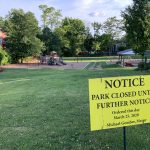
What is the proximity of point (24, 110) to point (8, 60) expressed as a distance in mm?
49635

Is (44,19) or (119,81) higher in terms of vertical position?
(44,19)

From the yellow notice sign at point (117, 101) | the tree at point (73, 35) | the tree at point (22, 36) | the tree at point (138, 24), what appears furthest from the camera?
the tree at point (73, 35)

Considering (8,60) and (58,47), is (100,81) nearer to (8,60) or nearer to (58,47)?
(8,60)

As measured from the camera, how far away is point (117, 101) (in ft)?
19.9

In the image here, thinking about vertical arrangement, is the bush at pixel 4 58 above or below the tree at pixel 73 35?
below

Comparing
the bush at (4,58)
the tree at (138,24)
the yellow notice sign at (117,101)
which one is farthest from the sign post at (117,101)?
the bush at (4,58)

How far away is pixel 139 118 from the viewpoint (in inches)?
246

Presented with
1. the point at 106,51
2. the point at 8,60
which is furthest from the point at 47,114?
the point at 106,51

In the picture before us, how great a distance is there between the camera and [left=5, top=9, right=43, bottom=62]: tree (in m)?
64.4

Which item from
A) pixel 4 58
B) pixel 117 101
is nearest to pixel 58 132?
pixel 117 101

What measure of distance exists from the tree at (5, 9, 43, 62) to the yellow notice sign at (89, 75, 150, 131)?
58.5 meters

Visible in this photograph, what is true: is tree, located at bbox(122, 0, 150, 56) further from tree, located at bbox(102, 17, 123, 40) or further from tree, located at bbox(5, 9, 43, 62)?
tree, located at bbox(102, 17, 123, 40)

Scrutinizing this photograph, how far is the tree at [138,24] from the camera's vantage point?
48.4 metres

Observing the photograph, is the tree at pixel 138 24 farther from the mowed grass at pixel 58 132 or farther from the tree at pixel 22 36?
the mowed grass at pixel 58 132
